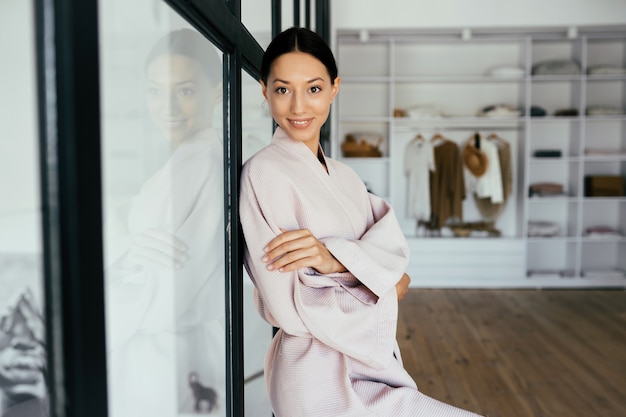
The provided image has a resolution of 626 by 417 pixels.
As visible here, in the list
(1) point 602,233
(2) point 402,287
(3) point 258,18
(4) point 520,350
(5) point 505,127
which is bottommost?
(4) point 520,350

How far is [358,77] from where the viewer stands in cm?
563

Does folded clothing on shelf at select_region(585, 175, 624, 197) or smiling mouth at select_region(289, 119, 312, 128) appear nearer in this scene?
smiling mouth at select_region(289, 119, 312, 128)

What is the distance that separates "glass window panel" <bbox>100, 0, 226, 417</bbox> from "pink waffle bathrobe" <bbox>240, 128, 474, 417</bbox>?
91mm

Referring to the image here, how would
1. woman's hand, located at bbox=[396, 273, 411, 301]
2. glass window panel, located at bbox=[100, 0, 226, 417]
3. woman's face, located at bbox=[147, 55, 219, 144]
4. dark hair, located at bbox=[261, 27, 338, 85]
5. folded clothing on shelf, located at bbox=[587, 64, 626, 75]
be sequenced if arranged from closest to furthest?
glass window panel, located at bbox=[100, 0, 226, 417] < woman's face, located at bbox=[147, 55, 219, 144] < dark hair, located at bbox=[261, 27, 338, 85] < woman's hand, located at bbox=[396, 273, 411, 301] < folded clothing on shelf, located at bbox=[587, 64, 626, 75]

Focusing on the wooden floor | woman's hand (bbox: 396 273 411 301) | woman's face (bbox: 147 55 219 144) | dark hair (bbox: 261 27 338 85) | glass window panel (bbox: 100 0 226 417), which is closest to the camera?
glass window panel (bbox: 100 0 226 417)

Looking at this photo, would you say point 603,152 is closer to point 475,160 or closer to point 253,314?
point 475,160

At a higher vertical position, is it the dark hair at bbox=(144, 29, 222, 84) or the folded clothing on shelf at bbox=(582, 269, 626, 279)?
the dark hair at bbox=(144, 29, 222, 84)

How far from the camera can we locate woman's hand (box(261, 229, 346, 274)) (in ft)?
2.89

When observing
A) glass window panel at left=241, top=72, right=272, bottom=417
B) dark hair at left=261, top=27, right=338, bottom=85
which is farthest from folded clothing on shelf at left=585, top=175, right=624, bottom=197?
dark hair at left=261, top=27, right=338, bottom=85

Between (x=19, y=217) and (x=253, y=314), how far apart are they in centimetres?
108

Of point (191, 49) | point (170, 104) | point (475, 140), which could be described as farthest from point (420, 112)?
point (170, 104)

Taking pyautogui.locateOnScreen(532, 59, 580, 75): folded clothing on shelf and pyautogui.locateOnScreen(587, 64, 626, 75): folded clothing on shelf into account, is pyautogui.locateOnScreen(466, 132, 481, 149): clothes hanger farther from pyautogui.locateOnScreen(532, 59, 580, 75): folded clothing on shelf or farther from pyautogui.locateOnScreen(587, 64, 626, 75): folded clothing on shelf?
pyautogui.locateOnScreen(587, 64, 626, 75): folded clothing on shelf

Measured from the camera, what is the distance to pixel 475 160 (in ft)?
18.5

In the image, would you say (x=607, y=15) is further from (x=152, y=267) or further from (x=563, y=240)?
(x=152, y=267)
